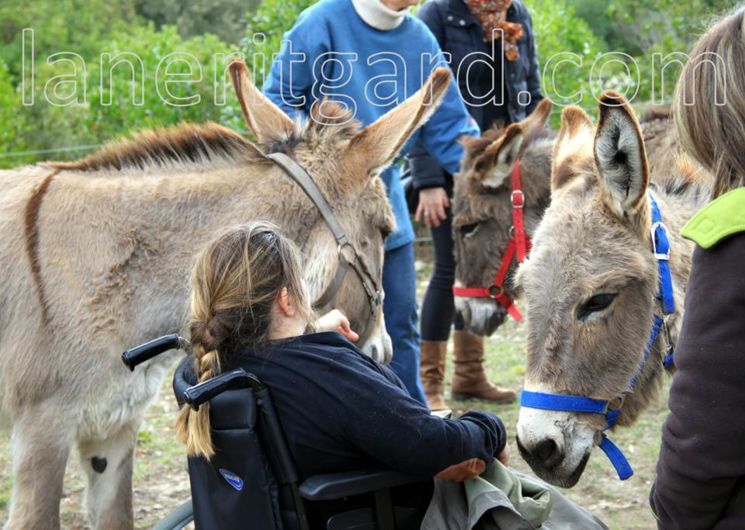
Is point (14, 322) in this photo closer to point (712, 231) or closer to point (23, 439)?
point (23, 439)

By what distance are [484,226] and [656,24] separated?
4815 mm

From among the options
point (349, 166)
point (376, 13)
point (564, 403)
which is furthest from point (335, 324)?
point (376, 13)

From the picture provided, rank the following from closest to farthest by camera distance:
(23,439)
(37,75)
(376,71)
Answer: (23,439)
(376,71)
(37,75)

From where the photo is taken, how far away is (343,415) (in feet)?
6.84

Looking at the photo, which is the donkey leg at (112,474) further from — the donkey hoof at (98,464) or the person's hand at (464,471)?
the person's hand at (464,471)

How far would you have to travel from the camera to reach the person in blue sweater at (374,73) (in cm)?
385

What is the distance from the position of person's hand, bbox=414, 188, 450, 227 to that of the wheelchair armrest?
2.81 meters

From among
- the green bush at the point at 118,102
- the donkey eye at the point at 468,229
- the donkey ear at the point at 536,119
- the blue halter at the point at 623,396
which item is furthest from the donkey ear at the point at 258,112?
the green bush at the point at 118,102

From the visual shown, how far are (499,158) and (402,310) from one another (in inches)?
41.2

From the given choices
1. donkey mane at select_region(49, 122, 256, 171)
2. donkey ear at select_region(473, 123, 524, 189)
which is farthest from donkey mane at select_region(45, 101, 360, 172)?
donkey ear at select_region(473, 123, 524, 189)

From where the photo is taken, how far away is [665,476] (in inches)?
64.7

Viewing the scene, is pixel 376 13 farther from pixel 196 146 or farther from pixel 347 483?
pixel 347 483

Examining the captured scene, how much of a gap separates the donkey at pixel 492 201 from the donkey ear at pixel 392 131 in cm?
130

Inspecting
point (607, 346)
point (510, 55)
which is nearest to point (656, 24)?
point (510, 55)
